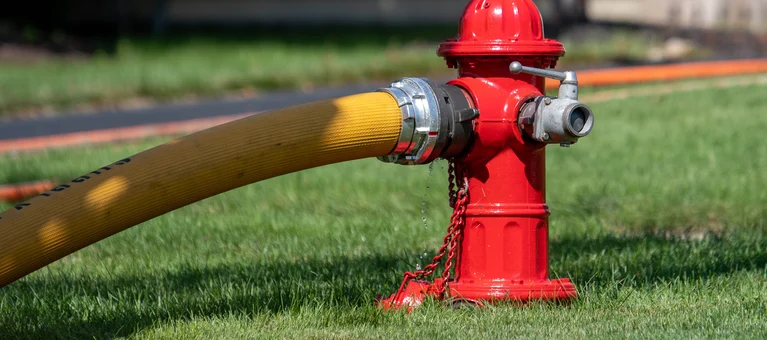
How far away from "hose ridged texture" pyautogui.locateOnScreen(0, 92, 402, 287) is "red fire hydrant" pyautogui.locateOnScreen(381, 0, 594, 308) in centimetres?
25

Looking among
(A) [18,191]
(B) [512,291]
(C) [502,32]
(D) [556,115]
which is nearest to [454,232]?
(B) [512,291]

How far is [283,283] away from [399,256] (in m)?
0.79

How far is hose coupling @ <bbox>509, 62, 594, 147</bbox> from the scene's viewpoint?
3453mm

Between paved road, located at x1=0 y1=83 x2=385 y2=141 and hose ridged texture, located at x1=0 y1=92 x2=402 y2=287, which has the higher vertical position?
hose ridged texture, located at x1=0 y1=92 x2=402 y2=287

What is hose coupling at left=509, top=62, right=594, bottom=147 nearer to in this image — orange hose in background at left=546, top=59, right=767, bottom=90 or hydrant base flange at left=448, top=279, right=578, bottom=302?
hydrant base flange at left=448, top=279, right=578, bottom=302

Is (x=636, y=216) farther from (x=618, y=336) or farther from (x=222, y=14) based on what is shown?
(x=222, y=14)

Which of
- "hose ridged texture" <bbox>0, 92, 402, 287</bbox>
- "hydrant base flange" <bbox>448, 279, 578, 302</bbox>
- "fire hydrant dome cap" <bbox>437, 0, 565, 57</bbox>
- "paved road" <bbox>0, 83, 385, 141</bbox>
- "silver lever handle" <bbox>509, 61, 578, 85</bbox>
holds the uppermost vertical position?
"fire hydrant dome cap" <bbox>437, 0, 565, 57</bbox>

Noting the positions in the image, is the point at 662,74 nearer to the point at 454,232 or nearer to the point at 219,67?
the point at 219,67

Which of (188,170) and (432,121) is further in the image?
(432,121)

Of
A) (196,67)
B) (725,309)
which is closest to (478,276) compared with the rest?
(725,309)

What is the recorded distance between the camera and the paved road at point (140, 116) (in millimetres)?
11987

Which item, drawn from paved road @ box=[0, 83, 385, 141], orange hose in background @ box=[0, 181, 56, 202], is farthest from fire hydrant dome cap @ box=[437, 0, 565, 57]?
paved road @ box=[0, 83, 385, 141]

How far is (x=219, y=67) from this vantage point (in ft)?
55.1

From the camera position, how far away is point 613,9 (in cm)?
2980
